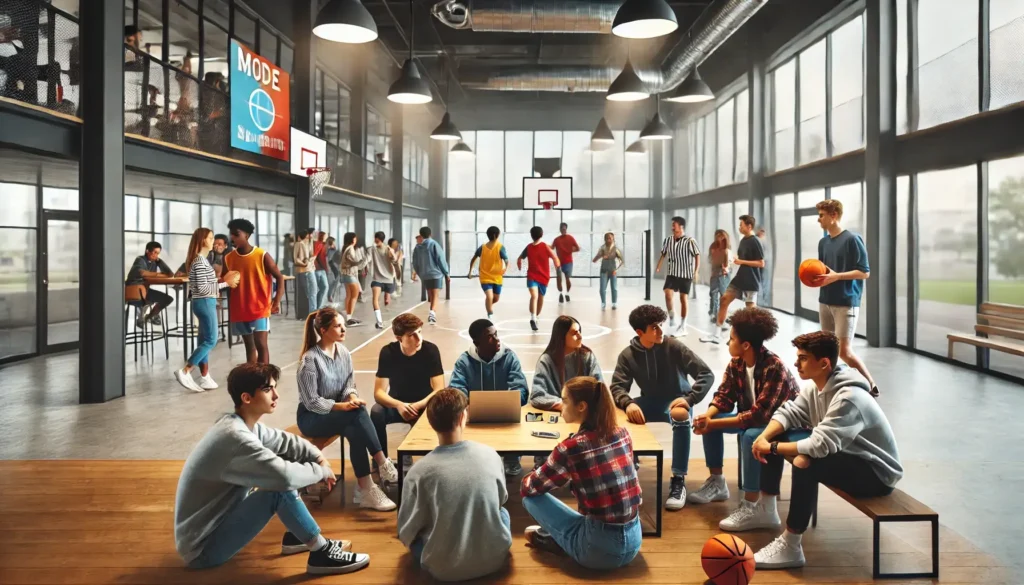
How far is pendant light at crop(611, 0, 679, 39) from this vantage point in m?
7.60

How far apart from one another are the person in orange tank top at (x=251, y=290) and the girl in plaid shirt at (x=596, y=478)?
15.9ft

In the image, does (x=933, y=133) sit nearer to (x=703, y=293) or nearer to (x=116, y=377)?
(x=116, y=377)

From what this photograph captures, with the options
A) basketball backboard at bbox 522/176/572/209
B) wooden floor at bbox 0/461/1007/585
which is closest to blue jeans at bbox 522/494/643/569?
wooden floor at bbox 0/461/1007/585

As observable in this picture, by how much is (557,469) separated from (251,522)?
139 centimetres

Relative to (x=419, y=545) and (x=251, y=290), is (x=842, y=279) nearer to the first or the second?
(x=419, y=545)

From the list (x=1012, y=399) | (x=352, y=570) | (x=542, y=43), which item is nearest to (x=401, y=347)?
(x=352, y=570)

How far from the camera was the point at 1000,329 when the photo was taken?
8242mm

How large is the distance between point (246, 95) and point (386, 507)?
29.8 ft

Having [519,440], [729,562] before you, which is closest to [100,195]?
[519,440]

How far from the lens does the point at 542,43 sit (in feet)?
59.7

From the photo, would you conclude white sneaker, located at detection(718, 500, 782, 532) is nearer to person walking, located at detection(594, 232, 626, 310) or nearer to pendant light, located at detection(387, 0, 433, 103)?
pendant light, located at detection(387, 0, 433, 103)

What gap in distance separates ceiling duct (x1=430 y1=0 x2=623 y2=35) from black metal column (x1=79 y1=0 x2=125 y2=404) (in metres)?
6.35


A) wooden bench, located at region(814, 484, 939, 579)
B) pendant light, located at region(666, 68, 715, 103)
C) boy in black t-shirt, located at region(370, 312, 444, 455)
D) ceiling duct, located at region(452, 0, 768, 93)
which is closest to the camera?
wooden bench, located at region(814, 484, 939, 579)

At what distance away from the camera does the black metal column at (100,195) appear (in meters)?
6.90
